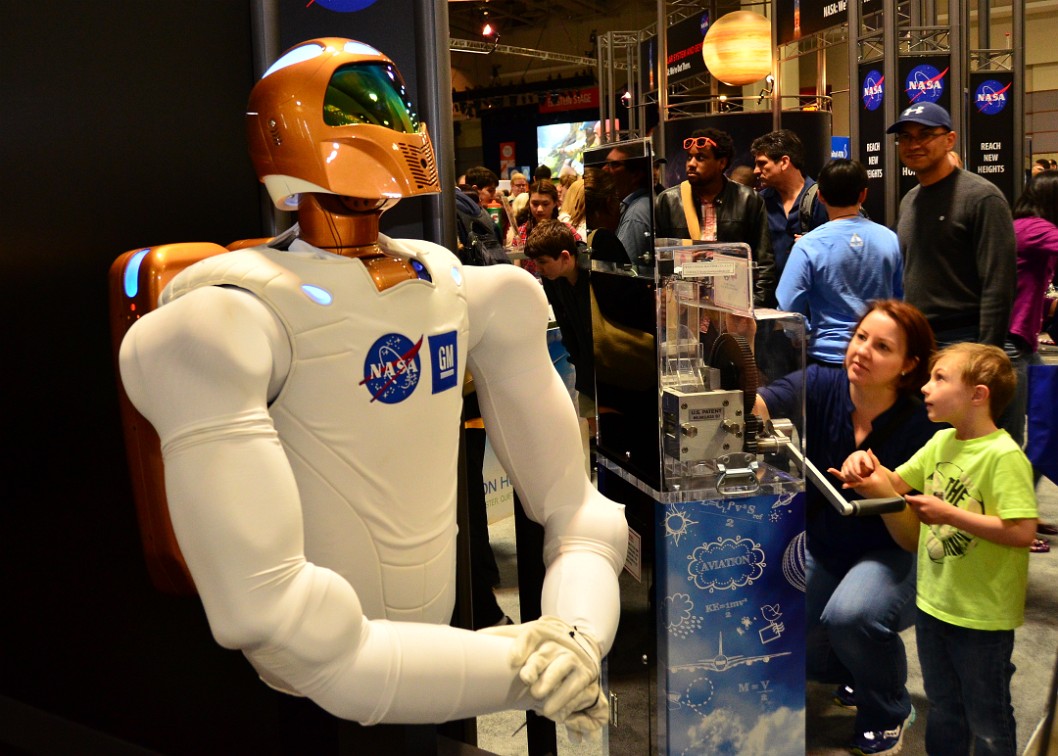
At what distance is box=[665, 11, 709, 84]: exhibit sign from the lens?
10723 mm

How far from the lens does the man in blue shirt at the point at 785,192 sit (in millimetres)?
4852

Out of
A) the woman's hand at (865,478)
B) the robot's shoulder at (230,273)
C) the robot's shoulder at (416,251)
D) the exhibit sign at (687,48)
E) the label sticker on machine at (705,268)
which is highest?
the exhibit sign at (687,48)

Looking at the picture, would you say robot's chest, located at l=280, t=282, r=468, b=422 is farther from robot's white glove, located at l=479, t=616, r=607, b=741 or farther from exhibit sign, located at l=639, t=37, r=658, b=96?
exhibit sign, located at l=639, t=37, r=658, b=96

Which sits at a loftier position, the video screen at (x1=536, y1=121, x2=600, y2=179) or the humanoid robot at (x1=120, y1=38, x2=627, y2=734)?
the video screen at (x1=536, y1=121, x2=600, y2=179)

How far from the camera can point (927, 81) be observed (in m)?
7.77

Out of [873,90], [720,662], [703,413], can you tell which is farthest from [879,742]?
[873,90]

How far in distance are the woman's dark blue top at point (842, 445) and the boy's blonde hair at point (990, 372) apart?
0.30 meters

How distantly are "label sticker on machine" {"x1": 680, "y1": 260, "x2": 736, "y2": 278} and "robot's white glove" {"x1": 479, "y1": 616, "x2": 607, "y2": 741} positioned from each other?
1.16 meters

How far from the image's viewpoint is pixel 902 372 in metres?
2.75

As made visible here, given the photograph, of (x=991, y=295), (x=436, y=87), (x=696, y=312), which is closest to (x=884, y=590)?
(x=696, y=312)

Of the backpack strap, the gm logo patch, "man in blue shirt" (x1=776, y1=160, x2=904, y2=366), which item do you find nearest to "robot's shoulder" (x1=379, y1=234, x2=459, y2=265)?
the gm logo patch

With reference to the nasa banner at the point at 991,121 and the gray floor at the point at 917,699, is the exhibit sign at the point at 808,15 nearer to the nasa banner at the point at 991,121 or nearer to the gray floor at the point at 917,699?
the nasa banner at the point at 991,121

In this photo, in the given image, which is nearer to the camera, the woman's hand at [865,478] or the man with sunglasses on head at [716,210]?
the woman's hand at [865,478]

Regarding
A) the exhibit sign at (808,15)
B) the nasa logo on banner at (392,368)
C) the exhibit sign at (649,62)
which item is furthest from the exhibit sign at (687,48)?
the nasa logo on banner at (392,368)
